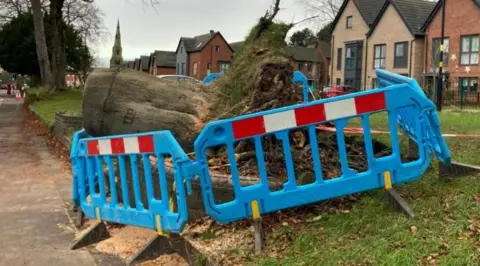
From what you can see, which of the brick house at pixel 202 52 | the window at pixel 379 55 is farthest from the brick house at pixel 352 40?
the brick house at pixel 202 52

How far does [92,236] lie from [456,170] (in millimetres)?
3596

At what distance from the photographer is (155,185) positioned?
5074mm

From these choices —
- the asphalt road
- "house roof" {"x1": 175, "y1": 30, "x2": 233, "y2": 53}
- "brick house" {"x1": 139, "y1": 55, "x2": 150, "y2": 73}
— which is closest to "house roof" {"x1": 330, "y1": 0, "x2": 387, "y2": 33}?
"house roof" {"x1": 175, "y1": 30, "x2": 233, "y2": 53}

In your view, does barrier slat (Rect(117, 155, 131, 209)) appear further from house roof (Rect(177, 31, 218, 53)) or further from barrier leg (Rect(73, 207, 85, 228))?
house roof (Rect(177, 31, 218, 53))

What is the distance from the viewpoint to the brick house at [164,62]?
3829 inches

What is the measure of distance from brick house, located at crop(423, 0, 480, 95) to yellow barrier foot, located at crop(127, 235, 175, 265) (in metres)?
34.1

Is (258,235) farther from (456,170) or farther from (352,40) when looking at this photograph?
(352,40)

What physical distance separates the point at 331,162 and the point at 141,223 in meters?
1.83

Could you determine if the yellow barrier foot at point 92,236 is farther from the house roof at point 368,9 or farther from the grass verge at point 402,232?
the house roof at point 368,9

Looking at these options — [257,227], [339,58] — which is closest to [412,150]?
[257,227]

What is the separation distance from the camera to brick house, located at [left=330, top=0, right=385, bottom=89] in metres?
48.9

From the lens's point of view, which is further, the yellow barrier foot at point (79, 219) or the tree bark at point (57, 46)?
the tree bark at point (57, 46)

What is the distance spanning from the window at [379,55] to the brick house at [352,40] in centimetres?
118

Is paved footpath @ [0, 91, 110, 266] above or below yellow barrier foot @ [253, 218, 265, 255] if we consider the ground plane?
below
